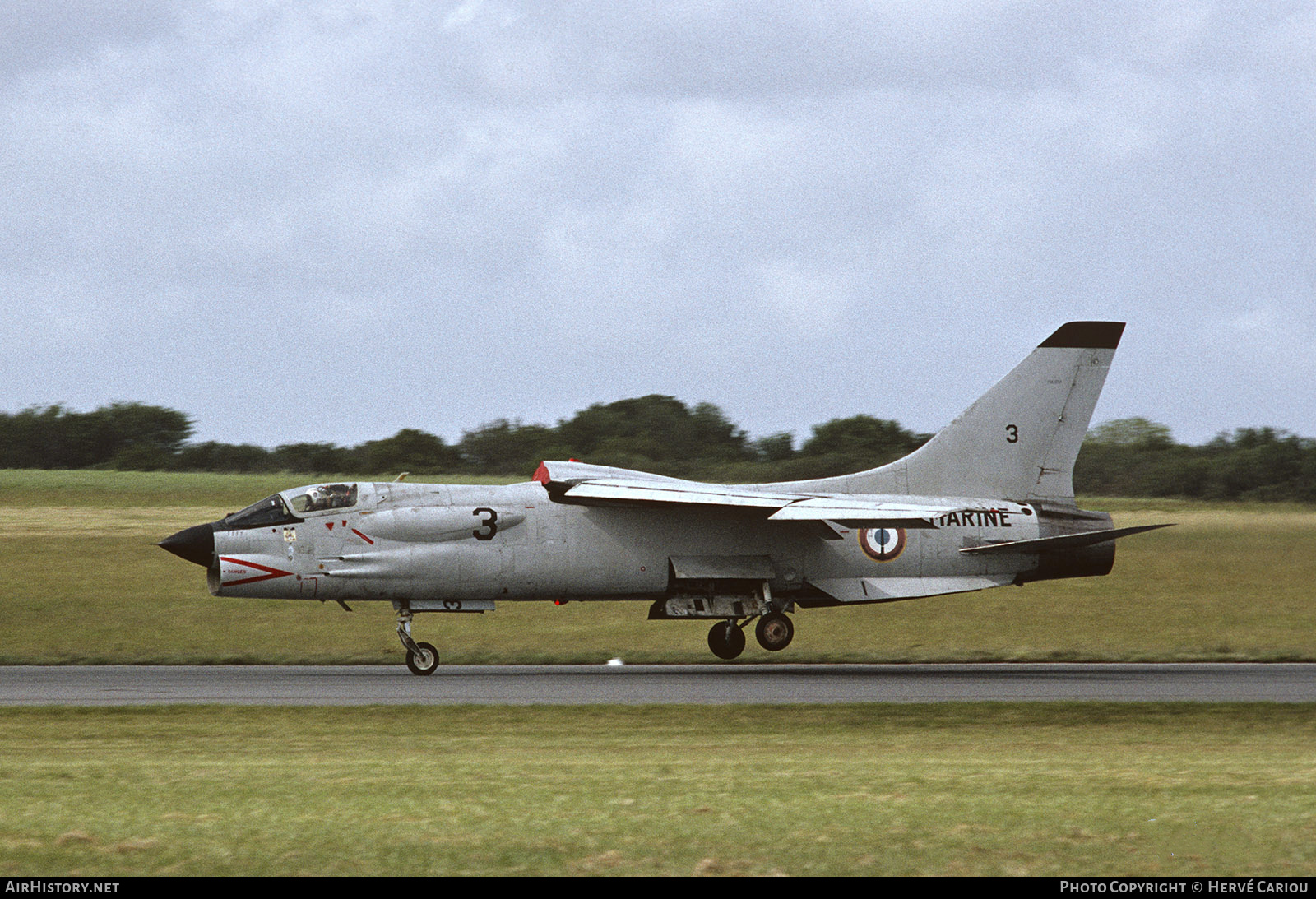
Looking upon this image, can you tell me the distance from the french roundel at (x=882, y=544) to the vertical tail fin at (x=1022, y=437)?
845mm

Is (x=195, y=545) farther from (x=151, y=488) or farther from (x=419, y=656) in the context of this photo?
(x=151, y=488)

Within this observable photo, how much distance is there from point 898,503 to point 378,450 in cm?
1596

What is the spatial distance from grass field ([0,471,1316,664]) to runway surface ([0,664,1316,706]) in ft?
5.30

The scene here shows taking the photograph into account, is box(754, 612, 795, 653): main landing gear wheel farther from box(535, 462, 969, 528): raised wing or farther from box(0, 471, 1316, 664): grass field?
box(535, 462, 969, 528): raised wing

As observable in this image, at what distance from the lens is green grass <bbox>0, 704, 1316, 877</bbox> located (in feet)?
22.1

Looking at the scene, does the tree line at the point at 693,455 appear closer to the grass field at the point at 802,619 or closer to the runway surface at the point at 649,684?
the grass field at the point at 802,619

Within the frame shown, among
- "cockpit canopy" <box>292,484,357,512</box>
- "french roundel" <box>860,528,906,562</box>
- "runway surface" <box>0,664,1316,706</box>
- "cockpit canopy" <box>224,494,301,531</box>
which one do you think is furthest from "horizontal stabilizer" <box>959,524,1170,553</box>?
"cockpit canopy" <box>224,494,301,531</box>

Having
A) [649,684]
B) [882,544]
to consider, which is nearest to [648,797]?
[649,684]

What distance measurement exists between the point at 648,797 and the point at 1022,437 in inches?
625

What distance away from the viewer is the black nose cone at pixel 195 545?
1942 centimetres

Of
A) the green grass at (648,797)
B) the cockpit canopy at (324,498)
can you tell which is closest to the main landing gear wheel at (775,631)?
the cockpit canopy at (324,498)

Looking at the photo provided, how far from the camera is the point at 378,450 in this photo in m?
33.2

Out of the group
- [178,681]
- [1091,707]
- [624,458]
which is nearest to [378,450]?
[624,458]
